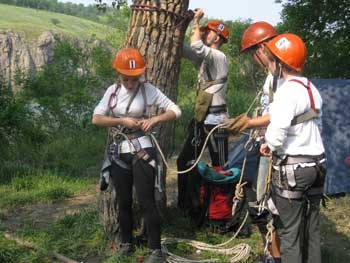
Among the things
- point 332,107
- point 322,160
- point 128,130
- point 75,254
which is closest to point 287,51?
point 322,160

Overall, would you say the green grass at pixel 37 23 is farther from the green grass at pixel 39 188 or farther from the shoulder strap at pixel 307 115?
the shoulder strap at pixel 307 115

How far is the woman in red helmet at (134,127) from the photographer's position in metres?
4.48

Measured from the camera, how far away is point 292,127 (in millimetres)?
3676

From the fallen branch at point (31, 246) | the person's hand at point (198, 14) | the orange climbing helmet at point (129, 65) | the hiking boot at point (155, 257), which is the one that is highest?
the person's hand at point (198, 14)

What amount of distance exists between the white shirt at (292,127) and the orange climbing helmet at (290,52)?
0.35 feet

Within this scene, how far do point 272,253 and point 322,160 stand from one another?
1061 millimetres

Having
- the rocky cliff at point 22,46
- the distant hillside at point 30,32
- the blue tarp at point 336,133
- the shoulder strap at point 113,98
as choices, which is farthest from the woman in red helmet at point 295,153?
the rocky cliff at point 22,46

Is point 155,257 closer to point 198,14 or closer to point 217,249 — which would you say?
point 217,249

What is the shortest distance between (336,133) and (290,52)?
12.8 feet

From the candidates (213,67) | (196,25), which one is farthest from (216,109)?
(196,25)

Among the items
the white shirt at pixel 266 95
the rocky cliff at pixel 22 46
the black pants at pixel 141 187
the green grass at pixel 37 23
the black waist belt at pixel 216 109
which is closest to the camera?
the white shirt at pixel 266 95

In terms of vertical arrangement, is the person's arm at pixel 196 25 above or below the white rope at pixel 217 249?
above

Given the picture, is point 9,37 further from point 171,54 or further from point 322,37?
point 171,54

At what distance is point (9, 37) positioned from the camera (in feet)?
289
